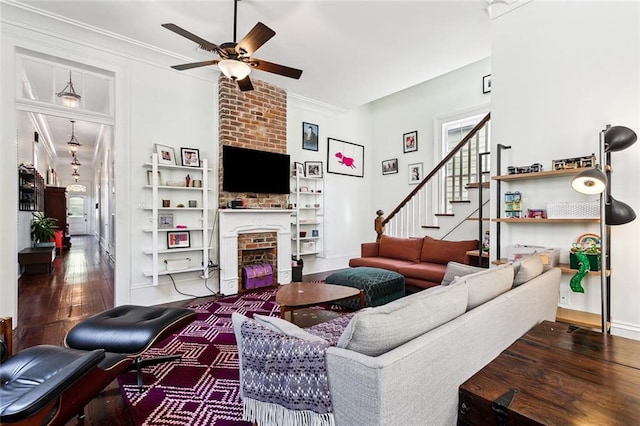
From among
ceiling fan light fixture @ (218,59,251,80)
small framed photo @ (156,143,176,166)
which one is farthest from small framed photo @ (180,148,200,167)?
ceiling fan light fixture @ (218,59,251,80)

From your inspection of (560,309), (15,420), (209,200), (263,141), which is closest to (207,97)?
(263,141)

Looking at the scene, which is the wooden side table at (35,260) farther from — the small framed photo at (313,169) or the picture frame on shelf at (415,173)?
the picture frame on shelf at (415,173)

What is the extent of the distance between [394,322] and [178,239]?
12.1 ft

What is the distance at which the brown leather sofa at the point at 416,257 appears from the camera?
3.83m

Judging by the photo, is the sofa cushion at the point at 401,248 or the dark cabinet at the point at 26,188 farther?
the dark cabinet at the point at 26,188

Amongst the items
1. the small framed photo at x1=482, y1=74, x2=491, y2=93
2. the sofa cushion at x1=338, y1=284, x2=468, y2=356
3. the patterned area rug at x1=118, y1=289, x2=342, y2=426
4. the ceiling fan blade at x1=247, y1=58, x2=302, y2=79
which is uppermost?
the small framed photo at x1=482, y1=74, x2=491, y2=93

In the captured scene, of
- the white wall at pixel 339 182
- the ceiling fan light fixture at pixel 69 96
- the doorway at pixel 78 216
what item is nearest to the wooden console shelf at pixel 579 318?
the white wall at pixel 339 182

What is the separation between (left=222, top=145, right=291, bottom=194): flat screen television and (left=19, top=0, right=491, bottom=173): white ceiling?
1215 millimetres

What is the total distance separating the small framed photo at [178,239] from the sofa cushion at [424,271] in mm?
2906

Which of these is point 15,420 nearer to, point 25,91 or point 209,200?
point 209,200

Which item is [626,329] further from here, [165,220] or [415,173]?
[165,220]

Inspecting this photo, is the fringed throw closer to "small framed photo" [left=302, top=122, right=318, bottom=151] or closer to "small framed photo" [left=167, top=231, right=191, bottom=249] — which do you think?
"small framed photo" [left=167, top=231, right=191, bottom=249]

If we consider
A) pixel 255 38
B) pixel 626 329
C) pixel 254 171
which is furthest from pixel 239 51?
pixel 626 329

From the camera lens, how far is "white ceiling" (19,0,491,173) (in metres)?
3.02
